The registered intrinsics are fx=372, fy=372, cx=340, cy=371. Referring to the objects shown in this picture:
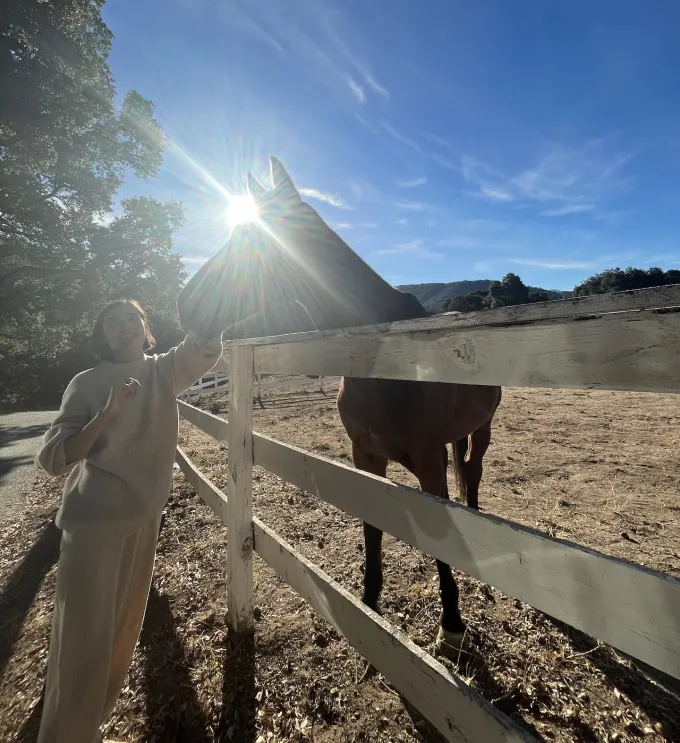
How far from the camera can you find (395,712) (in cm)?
184

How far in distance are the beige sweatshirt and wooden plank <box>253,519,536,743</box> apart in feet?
2.51

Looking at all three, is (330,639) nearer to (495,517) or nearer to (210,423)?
(210,423)

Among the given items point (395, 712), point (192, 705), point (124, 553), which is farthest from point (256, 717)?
point (124, 553)

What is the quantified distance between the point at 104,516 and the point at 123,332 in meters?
0.89

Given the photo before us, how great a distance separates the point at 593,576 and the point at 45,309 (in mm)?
17463

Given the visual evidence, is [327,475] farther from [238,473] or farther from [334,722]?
[334,722]

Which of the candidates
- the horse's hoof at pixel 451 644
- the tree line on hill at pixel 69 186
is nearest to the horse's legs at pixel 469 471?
the horse's hoof at pixel 451 644

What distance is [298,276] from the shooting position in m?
2.31

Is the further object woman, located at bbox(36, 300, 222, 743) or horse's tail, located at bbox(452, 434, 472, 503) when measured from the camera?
horse's tail, located at bbox(452, 434, 472, 503)

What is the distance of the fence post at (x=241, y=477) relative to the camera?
216 centimetres

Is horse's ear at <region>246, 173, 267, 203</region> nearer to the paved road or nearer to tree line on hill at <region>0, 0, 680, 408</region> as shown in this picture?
the paved road

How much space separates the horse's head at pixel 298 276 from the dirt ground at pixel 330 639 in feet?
6.45

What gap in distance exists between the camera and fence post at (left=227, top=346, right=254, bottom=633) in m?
2.16

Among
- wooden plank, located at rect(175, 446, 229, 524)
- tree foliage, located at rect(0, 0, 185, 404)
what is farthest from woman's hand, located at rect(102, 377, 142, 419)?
tree foliage, located at rect(0, 0, 185, 404)
